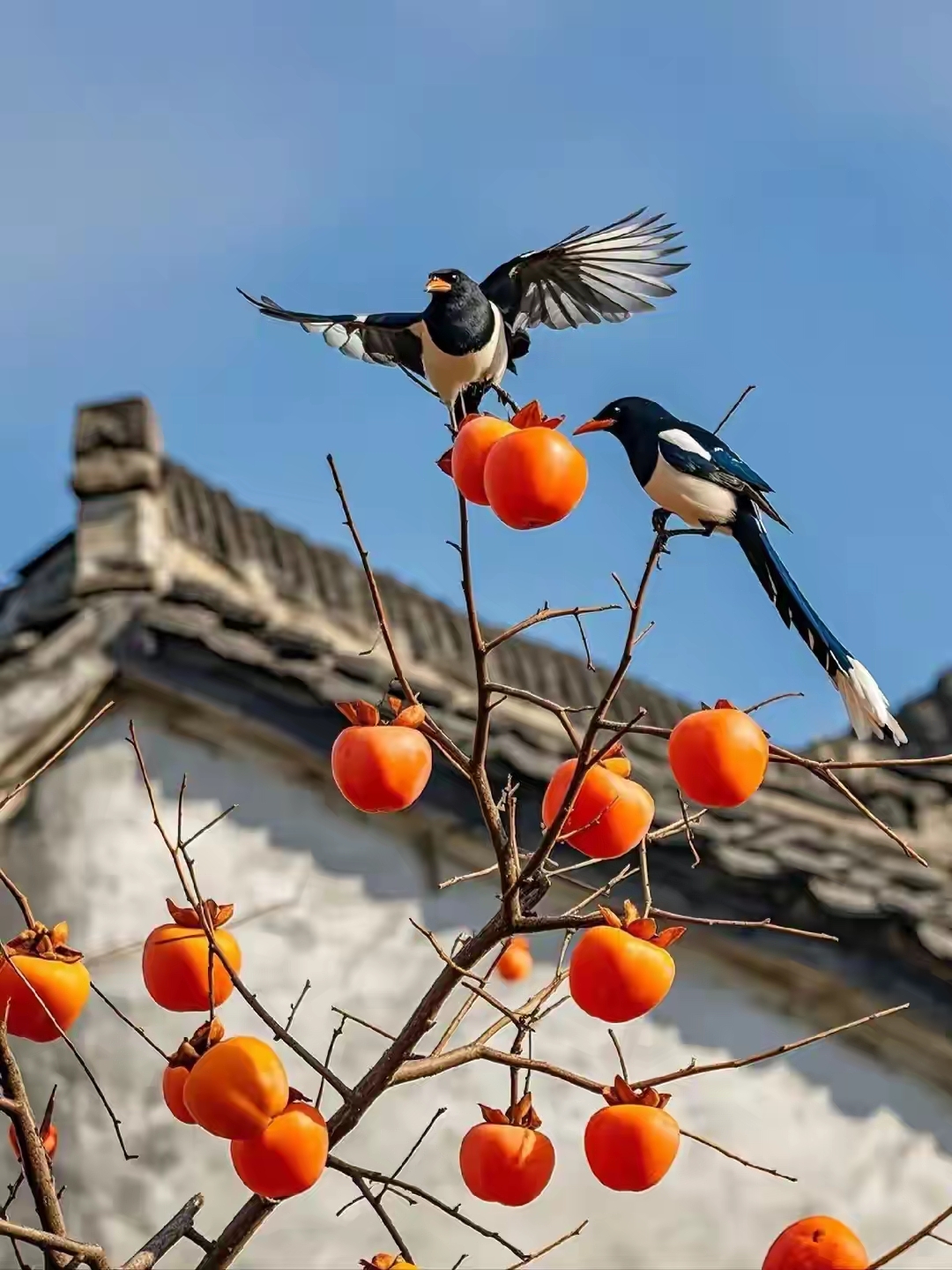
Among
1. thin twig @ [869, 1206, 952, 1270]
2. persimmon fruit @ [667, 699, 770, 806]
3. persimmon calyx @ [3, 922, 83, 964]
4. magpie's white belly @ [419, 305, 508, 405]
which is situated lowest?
thin twig @ [869, 1206, 952, 1270]

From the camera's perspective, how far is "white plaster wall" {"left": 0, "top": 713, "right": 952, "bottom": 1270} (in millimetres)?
4520

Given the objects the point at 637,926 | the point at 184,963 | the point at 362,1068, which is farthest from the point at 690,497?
the point at 362,1068

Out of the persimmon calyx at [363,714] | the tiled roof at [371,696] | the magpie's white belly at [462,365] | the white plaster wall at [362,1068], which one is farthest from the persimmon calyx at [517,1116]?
the tiled roof at [371,696]

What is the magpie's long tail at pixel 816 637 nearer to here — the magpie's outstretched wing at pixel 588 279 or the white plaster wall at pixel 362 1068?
the magpie's outstretched wing at pixel 588 279

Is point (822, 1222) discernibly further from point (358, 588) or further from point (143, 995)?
point (358, 588)

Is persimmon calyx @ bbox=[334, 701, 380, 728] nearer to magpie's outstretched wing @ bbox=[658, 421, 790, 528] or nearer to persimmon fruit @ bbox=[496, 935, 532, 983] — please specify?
magpie's outstretched wing @ bbox=[658, 421, 790, 528]

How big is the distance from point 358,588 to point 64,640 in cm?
462

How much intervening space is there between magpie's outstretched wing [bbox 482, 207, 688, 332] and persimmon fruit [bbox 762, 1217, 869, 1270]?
5.15ft

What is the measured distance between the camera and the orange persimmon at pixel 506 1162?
8.59ft

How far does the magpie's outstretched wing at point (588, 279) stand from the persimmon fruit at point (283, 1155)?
1413 mm

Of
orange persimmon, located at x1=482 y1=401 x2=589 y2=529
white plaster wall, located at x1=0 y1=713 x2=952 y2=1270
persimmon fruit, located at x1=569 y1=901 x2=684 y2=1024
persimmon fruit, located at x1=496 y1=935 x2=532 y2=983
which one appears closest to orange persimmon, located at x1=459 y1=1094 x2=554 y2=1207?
persimmon fruit, located at x1=569 y1=901 x2=684 y2=1024

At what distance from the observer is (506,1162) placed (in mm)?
2613

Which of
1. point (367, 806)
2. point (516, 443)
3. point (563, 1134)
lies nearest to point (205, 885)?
point (563, 1134)

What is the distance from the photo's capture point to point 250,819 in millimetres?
5000
